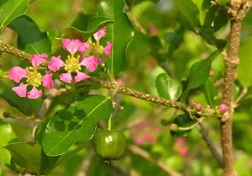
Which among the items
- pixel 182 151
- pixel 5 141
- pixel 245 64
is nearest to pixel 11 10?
pixel 5 141

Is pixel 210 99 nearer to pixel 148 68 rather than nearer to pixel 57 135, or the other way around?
pixel 57 135

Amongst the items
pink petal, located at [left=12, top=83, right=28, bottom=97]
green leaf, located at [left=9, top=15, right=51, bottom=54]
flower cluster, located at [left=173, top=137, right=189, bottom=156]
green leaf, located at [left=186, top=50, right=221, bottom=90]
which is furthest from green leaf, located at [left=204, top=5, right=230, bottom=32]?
flower cluster, located at [left=173, top=137, right=189, bottom=156]

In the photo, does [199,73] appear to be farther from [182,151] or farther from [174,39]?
[182,151]

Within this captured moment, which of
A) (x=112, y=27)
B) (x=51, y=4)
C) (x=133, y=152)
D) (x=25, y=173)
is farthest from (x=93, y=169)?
(x=51, y=4)

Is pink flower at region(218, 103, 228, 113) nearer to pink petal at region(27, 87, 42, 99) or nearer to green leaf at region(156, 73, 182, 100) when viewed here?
green leaf at region(156, 73, 182, 100)

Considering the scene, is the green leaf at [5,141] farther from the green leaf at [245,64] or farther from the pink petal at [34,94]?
the green leaf at [245,64]

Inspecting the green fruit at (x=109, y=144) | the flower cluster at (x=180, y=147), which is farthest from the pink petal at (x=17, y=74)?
the flower cluster at (x=180, y=147)
